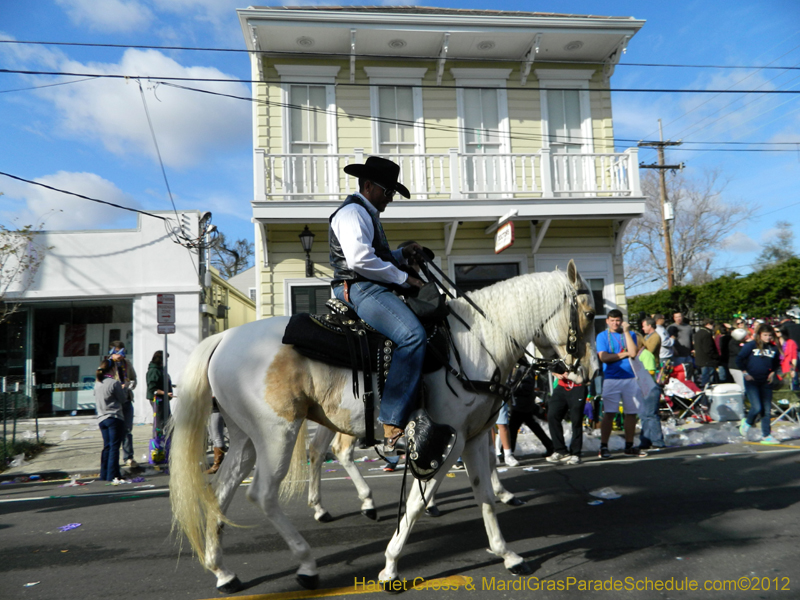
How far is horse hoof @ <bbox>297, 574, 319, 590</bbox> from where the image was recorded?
358 centimetres

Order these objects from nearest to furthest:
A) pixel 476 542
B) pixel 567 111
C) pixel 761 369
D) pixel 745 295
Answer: pixel 476 542
pixel 761 369
pixel 567 111
pixel 745 295

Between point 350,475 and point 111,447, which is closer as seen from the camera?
point 350,475

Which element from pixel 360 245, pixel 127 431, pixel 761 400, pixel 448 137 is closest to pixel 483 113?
pixel 448 137

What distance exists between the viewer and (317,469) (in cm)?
536

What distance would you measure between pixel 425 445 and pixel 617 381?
562 cm

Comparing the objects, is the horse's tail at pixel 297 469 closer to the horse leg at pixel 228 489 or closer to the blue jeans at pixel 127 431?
the horse leg at pixel 228 489

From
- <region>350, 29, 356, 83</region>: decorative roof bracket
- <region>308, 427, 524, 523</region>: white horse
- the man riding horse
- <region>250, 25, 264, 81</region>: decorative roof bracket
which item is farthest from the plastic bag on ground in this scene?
<region>250, 25, 264, 81</region>: decorative roof bracket

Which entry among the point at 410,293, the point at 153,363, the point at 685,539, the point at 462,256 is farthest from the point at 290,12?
the point at 685,539

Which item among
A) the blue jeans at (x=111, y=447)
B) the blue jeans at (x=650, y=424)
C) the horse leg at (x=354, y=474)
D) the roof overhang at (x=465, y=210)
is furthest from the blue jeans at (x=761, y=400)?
the blue jeans at (x=111, y=447)

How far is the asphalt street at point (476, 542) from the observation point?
3590mm

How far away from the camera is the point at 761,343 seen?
883 centimetres

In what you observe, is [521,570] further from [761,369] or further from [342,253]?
[761,369]

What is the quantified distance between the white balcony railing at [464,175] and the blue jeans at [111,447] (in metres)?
5.82

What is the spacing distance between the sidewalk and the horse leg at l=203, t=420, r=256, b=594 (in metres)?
5.82
